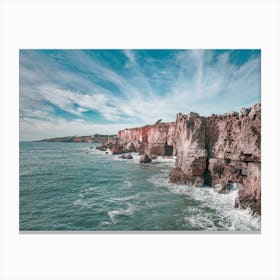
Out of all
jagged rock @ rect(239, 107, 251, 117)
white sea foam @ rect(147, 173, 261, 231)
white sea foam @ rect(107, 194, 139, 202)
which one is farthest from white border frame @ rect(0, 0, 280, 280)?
white sea foam @ rect(107, 194, 139, 202)

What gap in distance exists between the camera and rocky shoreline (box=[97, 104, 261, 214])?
4.75m

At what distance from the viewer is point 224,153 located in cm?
678

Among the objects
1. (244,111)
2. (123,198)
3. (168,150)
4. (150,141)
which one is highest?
(244,111)

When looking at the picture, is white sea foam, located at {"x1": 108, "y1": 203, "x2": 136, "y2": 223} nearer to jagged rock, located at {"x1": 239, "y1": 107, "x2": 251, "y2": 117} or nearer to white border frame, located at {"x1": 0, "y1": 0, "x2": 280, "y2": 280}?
white border frame, located at {"x1": 0, "y1": 0, "x2": 280, "y2": 280}

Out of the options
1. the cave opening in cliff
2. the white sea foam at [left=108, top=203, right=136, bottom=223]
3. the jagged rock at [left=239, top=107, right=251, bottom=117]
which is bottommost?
the white sea foam at [left=108, top=203, right=136, bottom=223]

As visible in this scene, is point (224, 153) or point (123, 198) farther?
point (224, 153)

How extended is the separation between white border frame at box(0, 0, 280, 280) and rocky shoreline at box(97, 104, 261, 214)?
2.51 feet
